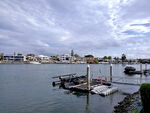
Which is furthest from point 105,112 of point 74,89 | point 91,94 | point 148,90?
point 74,89

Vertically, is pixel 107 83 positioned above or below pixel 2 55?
below

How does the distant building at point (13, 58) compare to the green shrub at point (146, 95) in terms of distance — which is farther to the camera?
the distant building at point (13, 58)

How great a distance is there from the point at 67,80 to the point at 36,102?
11560 mm

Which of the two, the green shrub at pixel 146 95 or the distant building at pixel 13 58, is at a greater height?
the distant building at pixel 13 58

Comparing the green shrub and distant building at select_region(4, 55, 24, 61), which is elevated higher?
distant building at select_region(4, 55, 24, 61)

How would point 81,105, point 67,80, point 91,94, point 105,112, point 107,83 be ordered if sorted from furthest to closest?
point 67,80 < point 107,83 < point 91,94 < point 81,105 < point 105,112

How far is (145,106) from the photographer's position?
646 centimetres

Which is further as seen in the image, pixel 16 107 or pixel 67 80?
pixel 67 80

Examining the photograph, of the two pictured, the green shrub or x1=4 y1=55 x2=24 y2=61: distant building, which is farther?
x1=4 y1=55 x2=24 y2=61: distant building

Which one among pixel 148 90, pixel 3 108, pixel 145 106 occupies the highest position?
pixel 148 90

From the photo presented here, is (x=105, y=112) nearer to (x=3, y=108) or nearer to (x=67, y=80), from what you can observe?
(x=3, y=108)

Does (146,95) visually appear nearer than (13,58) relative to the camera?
Yes

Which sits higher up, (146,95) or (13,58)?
(13,58)

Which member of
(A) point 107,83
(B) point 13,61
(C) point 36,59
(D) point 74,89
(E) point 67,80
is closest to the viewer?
(D) point 74,89
